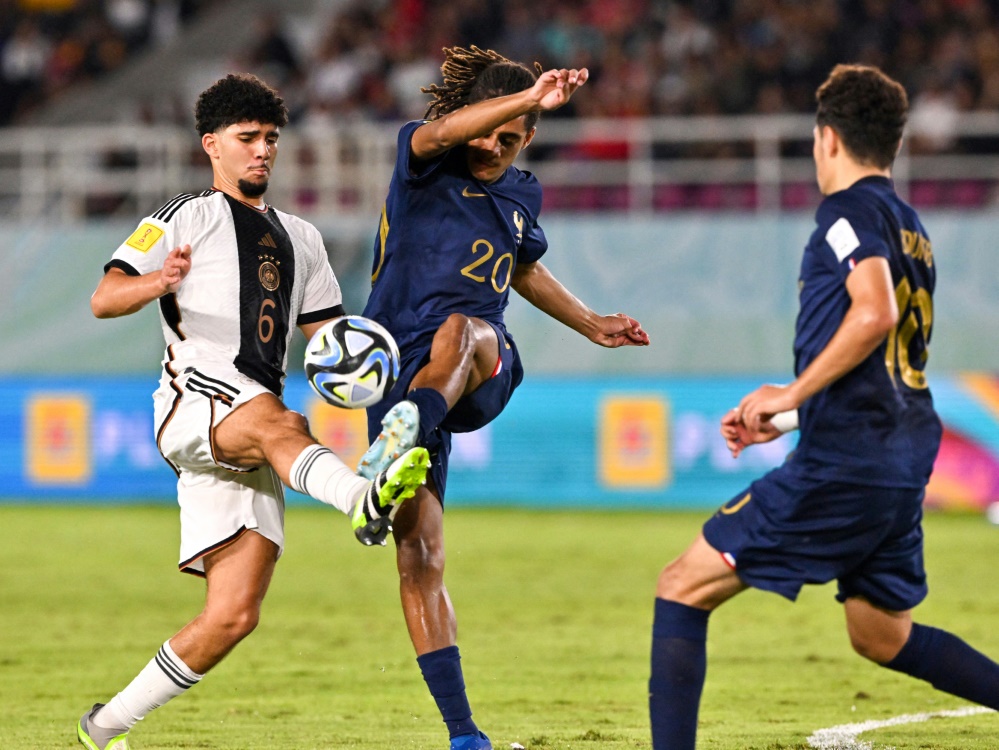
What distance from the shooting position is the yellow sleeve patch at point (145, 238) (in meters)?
5.24

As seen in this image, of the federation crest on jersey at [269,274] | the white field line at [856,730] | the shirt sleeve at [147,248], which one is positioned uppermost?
the shirt sleeve at [147,248]

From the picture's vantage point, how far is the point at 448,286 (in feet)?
18.2

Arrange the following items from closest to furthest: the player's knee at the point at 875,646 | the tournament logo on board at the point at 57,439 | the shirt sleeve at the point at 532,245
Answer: the player's knee at the point at 875,646 → the shirt sleeve at the point at 532,245 → the tournament logo on board at the point at 57,439

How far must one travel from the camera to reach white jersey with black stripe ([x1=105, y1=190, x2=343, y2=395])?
5320 mm

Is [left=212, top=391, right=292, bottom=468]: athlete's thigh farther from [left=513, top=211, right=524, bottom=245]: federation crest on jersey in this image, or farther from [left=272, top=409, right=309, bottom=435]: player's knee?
[left=513, top=211, right=524, bottom=245]: federation crest on jersey

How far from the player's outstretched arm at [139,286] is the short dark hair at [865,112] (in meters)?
2.21

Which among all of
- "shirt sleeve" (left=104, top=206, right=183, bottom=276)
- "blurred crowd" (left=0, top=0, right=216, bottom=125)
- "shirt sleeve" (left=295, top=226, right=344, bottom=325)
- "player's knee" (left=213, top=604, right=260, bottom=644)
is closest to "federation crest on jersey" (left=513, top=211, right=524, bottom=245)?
"shirt sleeve" (left=295, top=226, right=344, bottom=325)

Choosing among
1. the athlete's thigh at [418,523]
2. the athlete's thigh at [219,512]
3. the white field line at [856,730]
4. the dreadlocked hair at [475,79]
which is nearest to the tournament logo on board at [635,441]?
the white field line at [856,730]

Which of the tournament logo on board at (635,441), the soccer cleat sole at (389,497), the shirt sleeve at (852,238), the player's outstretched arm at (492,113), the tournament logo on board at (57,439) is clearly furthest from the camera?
the tournament logo on board at (57,439)

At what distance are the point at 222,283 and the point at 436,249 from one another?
0.82 meters

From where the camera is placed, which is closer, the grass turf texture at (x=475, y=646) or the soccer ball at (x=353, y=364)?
the soccer ball at (x=353, y=364)

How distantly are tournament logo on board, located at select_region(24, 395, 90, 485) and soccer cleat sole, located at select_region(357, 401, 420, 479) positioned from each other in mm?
11659

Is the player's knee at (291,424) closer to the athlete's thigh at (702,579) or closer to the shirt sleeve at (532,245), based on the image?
the shirt sleeve at (532,245)

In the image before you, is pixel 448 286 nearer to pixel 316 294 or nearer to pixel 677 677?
pixel 316 294
